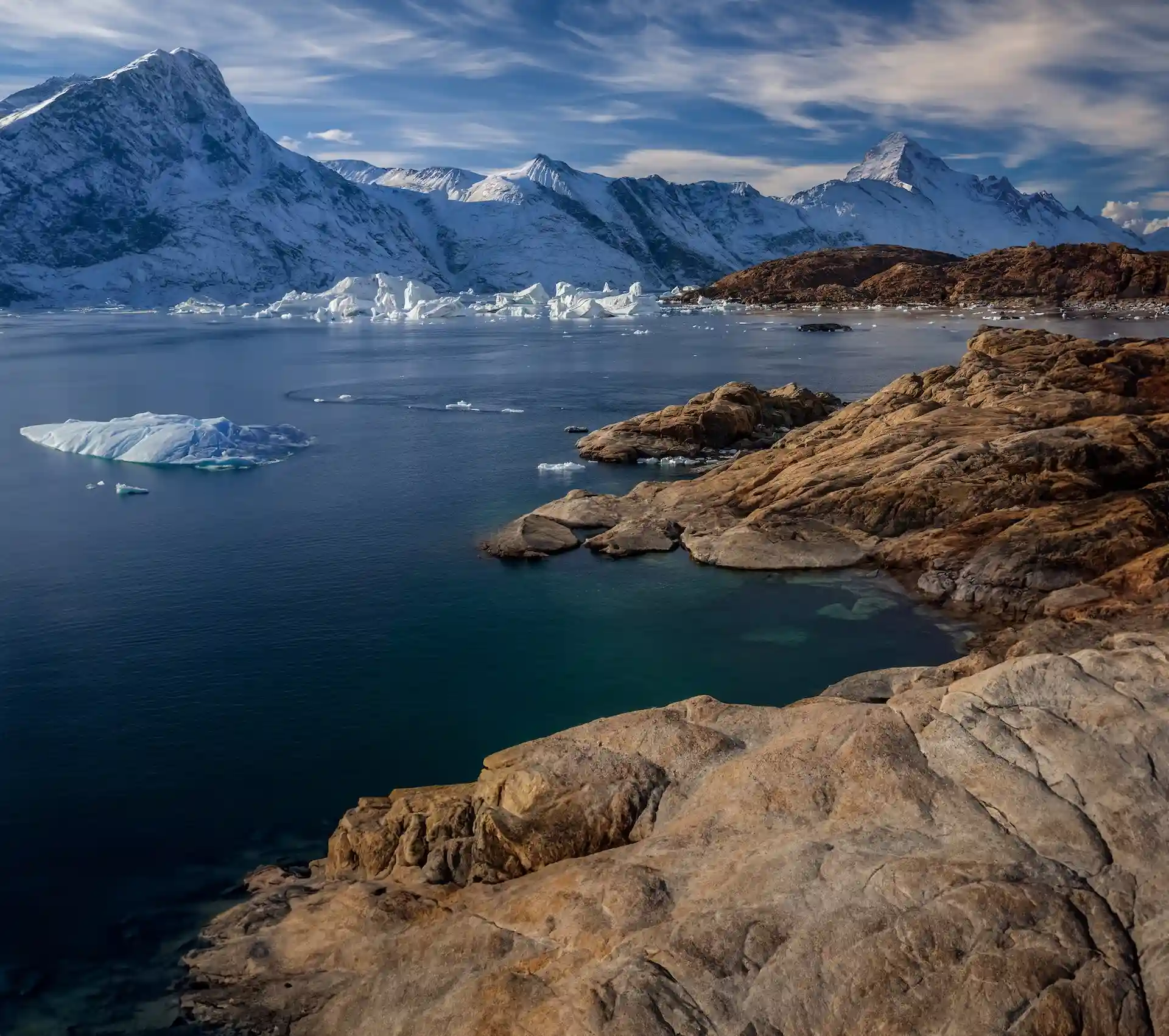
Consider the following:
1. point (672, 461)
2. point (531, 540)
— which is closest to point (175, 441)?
point (531, 540)

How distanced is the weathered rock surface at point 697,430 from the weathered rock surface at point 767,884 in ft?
117

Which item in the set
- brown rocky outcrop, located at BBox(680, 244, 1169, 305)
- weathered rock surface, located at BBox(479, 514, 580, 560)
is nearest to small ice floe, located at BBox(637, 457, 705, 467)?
weathered rock surface, located at BBox(479, 514, 580, 560)

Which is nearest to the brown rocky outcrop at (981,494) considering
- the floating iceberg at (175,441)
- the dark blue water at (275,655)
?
the dark blue water at (275,655)

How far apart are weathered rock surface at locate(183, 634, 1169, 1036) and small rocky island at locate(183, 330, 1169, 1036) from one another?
0.03 m

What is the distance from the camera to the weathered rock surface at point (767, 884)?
9789mm

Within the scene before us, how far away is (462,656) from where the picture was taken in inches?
1035

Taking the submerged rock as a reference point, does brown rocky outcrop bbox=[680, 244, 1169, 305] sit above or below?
above

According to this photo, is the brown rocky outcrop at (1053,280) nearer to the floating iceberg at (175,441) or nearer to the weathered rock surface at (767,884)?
the floating iceberg at (175,441)

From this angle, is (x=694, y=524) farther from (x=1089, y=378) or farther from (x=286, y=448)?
(x=286, y=448)

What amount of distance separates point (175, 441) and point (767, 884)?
1880 inches

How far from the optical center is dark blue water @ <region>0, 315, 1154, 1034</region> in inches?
669

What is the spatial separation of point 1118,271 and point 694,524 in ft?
584

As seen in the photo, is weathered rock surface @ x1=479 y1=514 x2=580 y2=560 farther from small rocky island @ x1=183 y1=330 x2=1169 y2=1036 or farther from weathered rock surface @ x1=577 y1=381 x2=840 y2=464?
small rocky island @ x1=183 y1=330 x2=1169 y2=1036

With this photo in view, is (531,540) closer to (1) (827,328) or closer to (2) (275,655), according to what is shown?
(2) (275,655)
